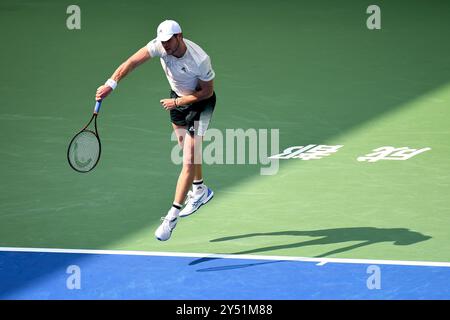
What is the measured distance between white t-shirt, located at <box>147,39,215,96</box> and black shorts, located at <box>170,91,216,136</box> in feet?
0.66

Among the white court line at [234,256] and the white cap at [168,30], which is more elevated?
the white cap at [168,30]

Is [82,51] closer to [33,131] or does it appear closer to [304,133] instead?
[33,131]

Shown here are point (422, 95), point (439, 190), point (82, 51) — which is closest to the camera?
point (439, 190)

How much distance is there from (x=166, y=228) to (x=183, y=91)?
1466 mm

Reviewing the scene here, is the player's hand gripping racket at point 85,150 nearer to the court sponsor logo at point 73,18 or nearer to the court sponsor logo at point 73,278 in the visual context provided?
the court sponsor logo at point 73,278

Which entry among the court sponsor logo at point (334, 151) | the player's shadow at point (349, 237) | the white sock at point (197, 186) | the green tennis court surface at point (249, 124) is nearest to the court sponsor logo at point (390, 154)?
the court sponsor logo at point (334, 151)

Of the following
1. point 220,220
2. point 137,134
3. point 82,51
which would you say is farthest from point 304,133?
point 82,51

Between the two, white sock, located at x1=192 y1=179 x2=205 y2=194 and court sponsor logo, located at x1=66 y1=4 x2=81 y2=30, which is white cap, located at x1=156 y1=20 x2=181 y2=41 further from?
court sponsor logo, located at x1=66 y1=4 x2=81 y2=30

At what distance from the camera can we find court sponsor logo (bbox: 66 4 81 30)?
72.9 ft

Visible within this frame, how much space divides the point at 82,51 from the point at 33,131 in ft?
12.3

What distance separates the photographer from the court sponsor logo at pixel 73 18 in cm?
2222

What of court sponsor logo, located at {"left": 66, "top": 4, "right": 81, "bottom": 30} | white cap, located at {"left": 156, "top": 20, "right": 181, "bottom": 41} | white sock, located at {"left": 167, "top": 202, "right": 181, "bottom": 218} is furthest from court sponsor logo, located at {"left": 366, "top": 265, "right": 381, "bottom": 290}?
court sponsor logo, located at {"left": 66, "top": 4, "right": 81, "bottom": 30}

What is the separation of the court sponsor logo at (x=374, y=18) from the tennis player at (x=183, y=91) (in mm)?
8974

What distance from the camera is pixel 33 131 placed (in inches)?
696
